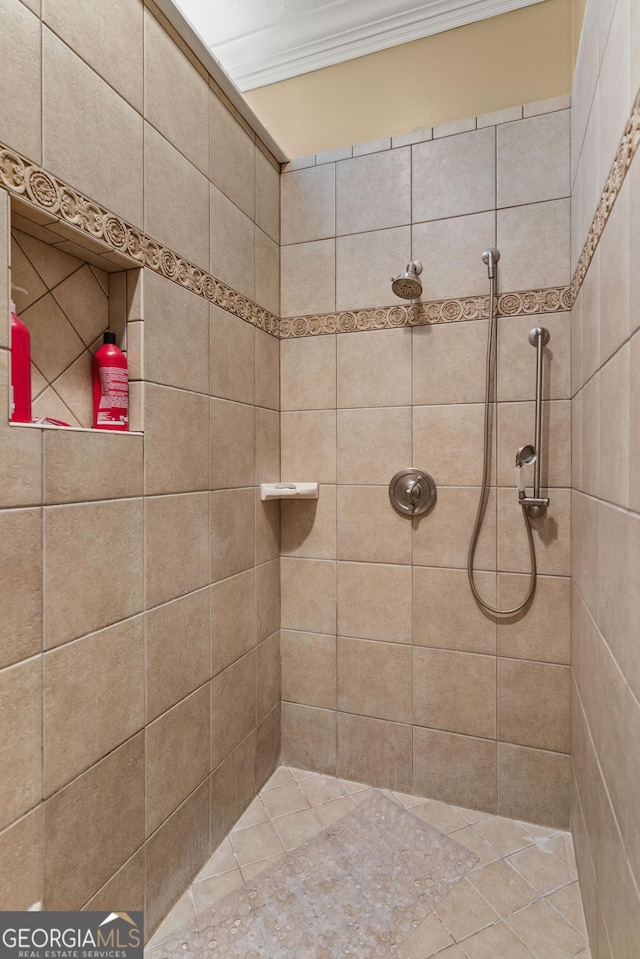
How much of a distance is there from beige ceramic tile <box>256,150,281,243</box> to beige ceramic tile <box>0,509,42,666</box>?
4.48 ft

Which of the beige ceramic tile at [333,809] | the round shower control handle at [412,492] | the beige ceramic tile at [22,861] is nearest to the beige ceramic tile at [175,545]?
the beige ceramic tile at [22,861]

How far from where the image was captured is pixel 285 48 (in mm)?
2012

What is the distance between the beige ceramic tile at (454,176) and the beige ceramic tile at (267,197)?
53 cm

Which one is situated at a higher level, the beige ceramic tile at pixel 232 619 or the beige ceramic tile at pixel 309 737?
the beige ceramic tile at pixel 232 619

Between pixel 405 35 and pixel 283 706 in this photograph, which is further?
pixel 283 706

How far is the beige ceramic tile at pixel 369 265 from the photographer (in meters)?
1.82

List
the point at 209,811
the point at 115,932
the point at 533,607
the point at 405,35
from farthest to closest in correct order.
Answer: the point at 405,35 → the point at 533,607 → the point at 209,811 → the point at 115,932

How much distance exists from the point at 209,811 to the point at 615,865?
1100 millimetres

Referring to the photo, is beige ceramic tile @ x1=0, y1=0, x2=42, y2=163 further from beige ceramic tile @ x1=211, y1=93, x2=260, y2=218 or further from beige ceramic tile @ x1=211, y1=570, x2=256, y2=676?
beige ceramic tile @ x1=211, y1=570, x2=256, y2=676

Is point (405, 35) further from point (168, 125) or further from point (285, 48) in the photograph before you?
point (168, 125)

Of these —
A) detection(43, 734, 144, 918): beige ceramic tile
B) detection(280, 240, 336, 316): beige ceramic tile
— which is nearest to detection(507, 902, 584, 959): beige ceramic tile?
detection(43, 734, 144, 918): beige ceramic tile

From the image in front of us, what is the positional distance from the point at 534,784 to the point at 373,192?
2.14 m

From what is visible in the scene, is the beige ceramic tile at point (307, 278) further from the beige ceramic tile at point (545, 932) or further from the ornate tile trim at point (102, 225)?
the beige ceramic tile at point (545, 932)

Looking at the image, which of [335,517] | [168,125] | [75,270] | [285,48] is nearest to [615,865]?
[335,517]
